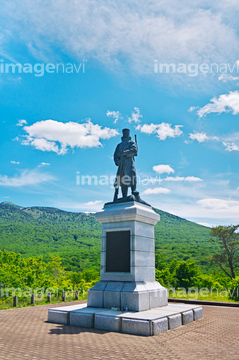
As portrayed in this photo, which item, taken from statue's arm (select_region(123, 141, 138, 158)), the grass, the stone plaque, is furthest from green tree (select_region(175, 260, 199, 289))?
statue's arm (select_region(123, 141, 138, 158))

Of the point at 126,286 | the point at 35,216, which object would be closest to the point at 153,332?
the point at 126,286

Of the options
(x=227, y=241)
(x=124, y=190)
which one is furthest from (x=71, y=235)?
(x=124, y=190)

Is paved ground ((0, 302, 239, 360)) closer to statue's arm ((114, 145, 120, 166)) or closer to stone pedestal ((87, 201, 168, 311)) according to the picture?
stone pedestal ((87, 201, 168, 311))

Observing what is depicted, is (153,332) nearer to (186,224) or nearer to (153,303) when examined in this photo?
(153,303)

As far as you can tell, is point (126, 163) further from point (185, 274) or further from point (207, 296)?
point (185, 274)

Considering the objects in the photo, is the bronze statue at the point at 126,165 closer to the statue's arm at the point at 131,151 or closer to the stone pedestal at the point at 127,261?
the statue's arm at the point at 131,151

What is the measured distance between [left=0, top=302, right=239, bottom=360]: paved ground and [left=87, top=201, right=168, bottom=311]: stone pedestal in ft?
4.73

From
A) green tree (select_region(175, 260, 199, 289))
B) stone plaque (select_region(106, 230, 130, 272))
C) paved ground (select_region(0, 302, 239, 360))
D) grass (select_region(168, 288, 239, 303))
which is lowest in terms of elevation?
green tree (select_region(175, 260, 199, 289))

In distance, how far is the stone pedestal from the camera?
9.56 m

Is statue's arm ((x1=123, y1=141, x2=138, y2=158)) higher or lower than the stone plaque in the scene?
higher

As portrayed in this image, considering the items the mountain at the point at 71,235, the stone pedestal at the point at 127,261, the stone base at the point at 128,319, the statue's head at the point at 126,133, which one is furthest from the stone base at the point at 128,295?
the mountain at the point at 71,235

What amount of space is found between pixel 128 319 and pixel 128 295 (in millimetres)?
1291

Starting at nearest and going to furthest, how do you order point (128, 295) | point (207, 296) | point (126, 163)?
point (128, 295), point (126, 163), point (207, 296)

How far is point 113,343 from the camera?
271 inches
